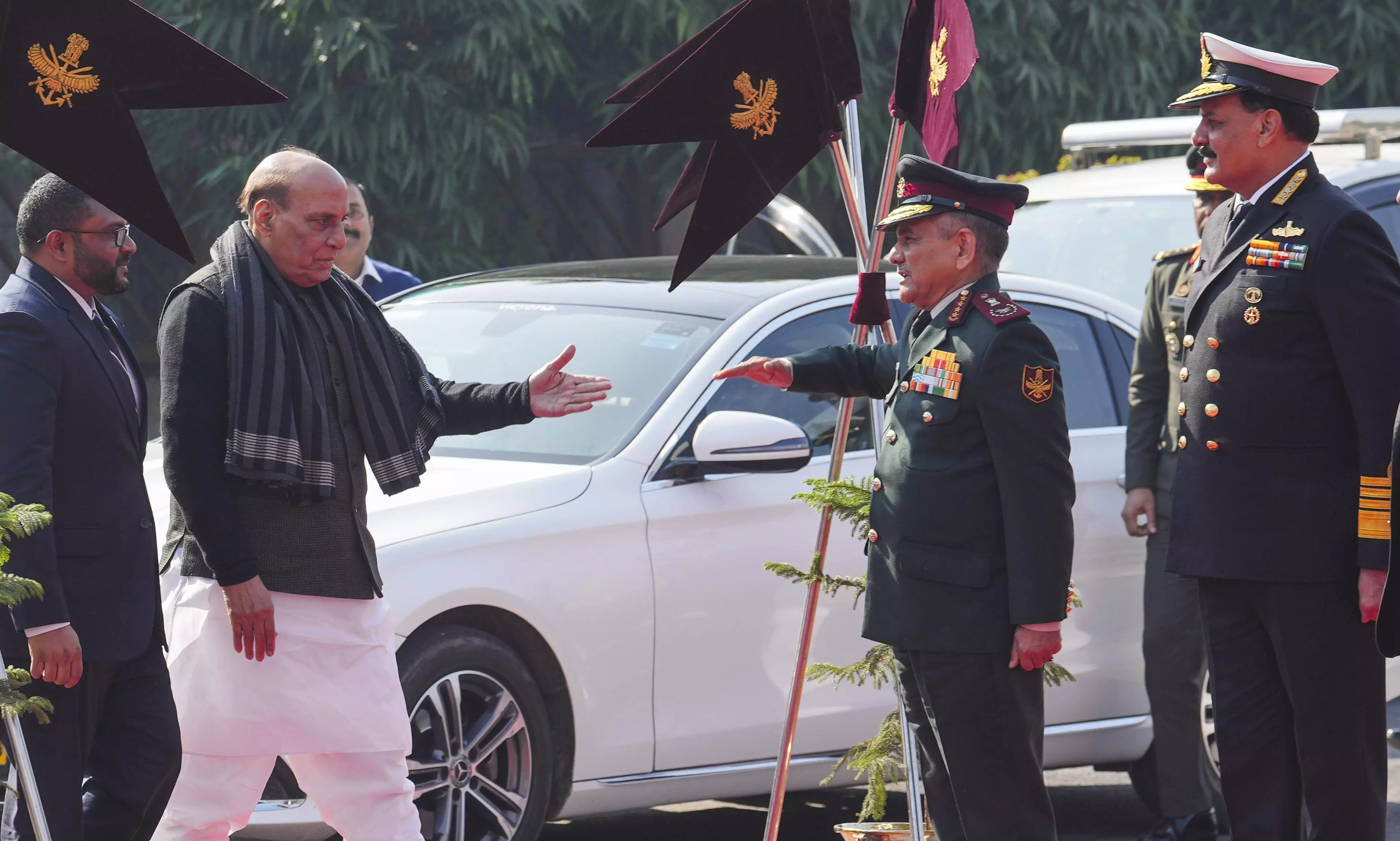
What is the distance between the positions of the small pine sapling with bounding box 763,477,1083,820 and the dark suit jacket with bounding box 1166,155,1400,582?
1.38 feet

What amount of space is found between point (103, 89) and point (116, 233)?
0.54 meters

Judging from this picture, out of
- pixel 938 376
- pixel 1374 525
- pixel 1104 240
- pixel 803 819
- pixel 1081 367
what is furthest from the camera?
pixel 1104 240

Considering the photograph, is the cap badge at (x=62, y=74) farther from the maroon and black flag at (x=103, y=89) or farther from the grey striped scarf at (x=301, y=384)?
the grey striped scarf at (x=301, y=384)

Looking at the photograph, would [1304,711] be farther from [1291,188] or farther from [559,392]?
[559,392]

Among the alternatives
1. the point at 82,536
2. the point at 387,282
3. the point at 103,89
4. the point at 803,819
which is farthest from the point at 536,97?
the point at 103,89

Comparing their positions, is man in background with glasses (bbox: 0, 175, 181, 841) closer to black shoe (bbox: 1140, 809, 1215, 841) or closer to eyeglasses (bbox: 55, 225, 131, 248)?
eyeglasses (bbox: 55, 225, 131, 248)

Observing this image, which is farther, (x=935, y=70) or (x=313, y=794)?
(x=935, y=70)

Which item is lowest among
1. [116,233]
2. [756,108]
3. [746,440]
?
[746,440]

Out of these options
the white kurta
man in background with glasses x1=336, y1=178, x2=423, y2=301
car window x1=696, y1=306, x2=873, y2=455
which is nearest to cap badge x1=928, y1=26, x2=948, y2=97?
car window x1=696, y1=306, x2=873, y2=455

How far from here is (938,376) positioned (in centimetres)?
392

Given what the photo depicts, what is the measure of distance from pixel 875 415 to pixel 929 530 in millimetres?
569

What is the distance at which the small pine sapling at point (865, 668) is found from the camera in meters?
4.16

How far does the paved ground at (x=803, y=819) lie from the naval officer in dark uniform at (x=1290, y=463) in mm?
1981

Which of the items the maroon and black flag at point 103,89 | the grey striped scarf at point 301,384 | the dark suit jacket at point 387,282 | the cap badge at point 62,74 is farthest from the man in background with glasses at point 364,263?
the cap badge at point 62,74
